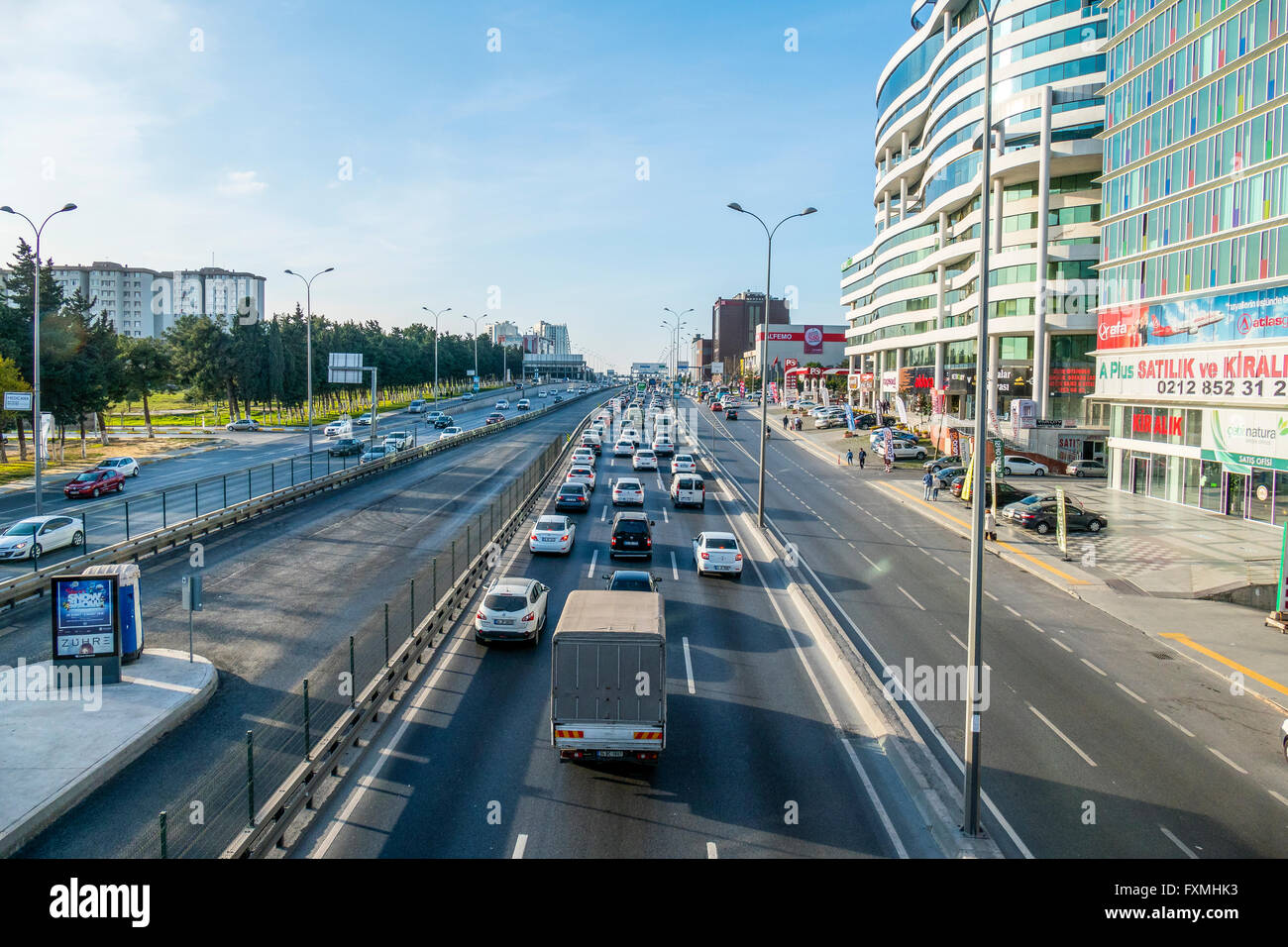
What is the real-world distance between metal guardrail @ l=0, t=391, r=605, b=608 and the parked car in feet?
134

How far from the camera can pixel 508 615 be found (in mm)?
18281

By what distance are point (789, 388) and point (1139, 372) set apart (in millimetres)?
88460

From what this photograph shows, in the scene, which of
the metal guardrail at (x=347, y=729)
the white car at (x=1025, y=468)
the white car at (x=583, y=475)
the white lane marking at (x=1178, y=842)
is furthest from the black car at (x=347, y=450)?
the white lane marking at (x=1178, y=842)

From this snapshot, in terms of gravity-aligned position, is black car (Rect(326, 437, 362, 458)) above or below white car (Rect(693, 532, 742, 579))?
above

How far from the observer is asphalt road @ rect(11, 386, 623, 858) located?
11.4 meters

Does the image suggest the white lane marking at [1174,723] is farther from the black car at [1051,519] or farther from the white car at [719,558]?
the black car at [1051,519]

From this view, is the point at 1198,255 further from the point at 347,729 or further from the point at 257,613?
the point at 347,729

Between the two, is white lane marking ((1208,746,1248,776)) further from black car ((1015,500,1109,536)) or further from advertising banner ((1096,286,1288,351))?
advertising banner ((1096,286,1288,351))

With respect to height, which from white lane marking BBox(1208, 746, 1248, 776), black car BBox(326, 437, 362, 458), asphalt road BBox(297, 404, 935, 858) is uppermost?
black car BBox(326, 437, 362, 458)

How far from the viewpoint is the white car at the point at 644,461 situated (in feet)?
173

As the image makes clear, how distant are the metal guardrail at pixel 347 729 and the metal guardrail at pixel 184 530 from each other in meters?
9.90

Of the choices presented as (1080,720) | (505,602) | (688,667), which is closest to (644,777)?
(688,667)

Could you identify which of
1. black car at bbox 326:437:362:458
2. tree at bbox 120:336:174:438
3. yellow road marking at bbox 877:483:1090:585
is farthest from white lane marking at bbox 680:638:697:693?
tree at bbox 120:336:174:438

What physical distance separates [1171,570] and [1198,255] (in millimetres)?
16986
